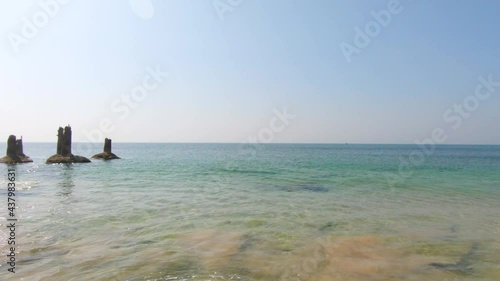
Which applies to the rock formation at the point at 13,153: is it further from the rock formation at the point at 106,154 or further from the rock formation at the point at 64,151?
the rock formation at the point at 106,154

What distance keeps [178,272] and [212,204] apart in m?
8.23

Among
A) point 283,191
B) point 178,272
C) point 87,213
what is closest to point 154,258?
point 178,272

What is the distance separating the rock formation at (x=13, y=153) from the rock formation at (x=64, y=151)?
5.86 meters

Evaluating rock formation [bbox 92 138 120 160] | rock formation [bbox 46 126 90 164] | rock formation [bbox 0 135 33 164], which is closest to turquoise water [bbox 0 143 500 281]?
rock formation [bbox 46 126 90 164]

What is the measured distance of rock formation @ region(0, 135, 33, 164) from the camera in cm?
4705

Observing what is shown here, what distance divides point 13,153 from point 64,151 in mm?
8103

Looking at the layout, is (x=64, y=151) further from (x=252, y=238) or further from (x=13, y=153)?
(x=252, y=238)

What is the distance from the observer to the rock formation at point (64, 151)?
151 feet

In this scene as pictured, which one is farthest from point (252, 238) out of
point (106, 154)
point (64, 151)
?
point (106, 154)

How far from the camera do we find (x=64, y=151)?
1895 inches

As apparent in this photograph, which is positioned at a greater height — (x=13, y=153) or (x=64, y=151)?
(x=64, y=151)

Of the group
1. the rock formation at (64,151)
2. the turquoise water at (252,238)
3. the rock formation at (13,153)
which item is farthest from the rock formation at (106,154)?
the turquoise water at (252,238)

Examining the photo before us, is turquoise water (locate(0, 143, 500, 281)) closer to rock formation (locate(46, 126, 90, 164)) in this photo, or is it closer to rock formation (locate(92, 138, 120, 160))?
rock formation (locate(46, 126, 90, 164))

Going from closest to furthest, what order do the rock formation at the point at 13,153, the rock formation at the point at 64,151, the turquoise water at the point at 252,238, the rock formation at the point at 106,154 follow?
the turquoise water at the point at 252,238 → the rock formation at the point at 64,151 → the rock formation at the point at 13,153 → the rock formation at the point at 106,154
